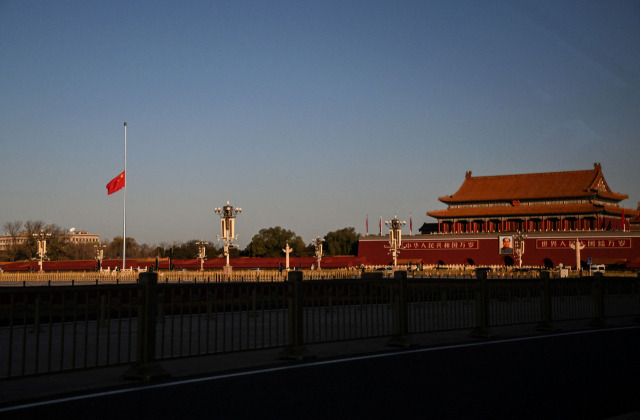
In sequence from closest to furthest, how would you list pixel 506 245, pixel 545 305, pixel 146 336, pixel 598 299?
1. pixel 146 336
2. pixel 545 305
3. pixel 598 299
4. pixel 506 245

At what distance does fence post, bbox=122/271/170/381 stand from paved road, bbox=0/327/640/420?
501 mm

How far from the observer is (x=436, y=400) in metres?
6.84

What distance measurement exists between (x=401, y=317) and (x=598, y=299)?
6.75 metres

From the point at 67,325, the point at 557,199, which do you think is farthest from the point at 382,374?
the point at 557,199

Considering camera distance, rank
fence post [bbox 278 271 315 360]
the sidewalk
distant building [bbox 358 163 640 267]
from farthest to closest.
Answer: distant building [bbox 358 163 640 267] → fence post [bbox 278 271 315 360] → the sidewalk

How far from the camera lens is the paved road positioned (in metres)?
6.30

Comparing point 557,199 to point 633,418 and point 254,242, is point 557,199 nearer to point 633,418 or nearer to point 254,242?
point 254,242

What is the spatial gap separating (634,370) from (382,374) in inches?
132

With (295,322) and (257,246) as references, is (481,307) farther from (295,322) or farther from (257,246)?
(257,246)

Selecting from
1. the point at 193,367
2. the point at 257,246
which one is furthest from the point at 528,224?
the point at 193,367

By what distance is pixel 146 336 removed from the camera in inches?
325

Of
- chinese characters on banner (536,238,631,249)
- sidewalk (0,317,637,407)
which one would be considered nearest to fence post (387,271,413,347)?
sidewalk (0,317,637,407)

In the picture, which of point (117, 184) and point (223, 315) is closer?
point (223, 315)

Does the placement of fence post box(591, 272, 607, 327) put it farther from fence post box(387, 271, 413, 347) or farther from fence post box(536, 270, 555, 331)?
fence post box(387, 271, 413, 347)
